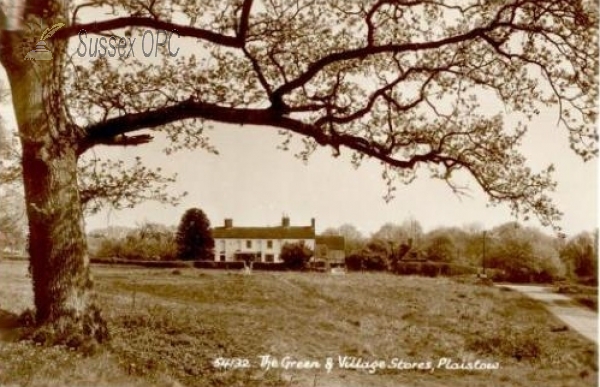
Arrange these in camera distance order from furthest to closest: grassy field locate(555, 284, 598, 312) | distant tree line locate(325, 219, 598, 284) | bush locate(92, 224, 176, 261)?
distant tree line locate(325, 219, 598, 284), bush locate(92, 224, 176, 261), grassy field locate(555, 284, 598, 312)

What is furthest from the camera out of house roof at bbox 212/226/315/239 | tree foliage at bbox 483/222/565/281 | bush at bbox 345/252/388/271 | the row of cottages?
house roof at bbox 212/226/315/239

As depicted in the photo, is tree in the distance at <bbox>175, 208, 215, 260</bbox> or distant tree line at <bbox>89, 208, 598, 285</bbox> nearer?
tree in the distance at <bbox>175, 208, 215, 260</bbox>

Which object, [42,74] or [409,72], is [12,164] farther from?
[409,72]

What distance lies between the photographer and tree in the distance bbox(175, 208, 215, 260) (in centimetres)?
3694

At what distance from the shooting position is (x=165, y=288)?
23.9 metres

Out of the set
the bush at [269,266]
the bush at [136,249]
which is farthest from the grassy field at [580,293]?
the bush at [269,266]

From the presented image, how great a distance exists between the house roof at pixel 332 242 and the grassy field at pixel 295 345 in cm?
5812

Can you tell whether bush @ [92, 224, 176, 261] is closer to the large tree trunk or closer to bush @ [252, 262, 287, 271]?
bush @ [252, 262, 287, 271]

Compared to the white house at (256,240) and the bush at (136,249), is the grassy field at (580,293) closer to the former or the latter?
the bush at (136,249)

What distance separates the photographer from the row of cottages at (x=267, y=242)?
67188mm

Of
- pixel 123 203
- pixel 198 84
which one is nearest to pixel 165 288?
pixel 123 203
